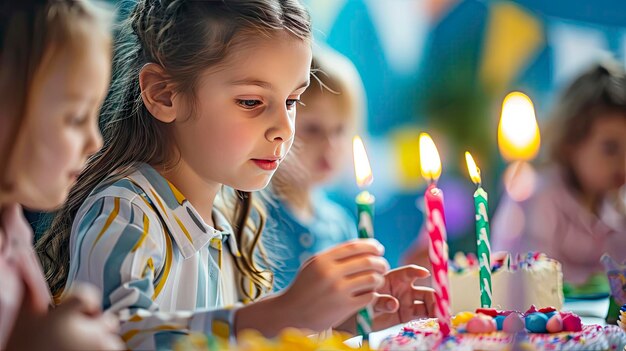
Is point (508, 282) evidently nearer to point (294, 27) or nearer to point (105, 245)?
point (294, 27)

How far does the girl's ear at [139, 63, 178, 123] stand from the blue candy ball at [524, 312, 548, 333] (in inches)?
22.0

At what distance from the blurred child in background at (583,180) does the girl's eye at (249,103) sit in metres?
1.16

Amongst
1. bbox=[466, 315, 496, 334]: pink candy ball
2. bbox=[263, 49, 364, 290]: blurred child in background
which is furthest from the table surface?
bbox=[263, 49, 364, 290]: blurred child in background

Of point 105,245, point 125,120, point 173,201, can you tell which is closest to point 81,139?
point 105,245

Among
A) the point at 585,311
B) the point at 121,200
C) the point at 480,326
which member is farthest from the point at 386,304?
the point at 585,311

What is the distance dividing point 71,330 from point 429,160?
1.66 feet

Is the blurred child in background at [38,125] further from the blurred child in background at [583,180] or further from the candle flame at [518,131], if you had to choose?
the blurred child in background at [583,180]

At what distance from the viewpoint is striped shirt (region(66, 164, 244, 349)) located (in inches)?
38.4

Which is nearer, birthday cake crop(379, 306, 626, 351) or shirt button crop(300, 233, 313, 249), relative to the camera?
birthday cake crop(379, 306, 626, 351)

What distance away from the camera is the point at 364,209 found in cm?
97

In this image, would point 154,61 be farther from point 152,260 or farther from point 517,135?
point 517,135

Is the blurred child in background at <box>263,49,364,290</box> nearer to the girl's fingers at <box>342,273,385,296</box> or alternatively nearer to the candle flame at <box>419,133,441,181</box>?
the candle flame at <box>419,133,441,181</box>

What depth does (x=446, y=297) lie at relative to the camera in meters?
1.07

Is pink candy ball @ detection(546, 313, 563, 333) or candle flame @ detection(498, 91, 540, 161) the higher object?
candle flame @ detection(498, 91, 540, 161)
